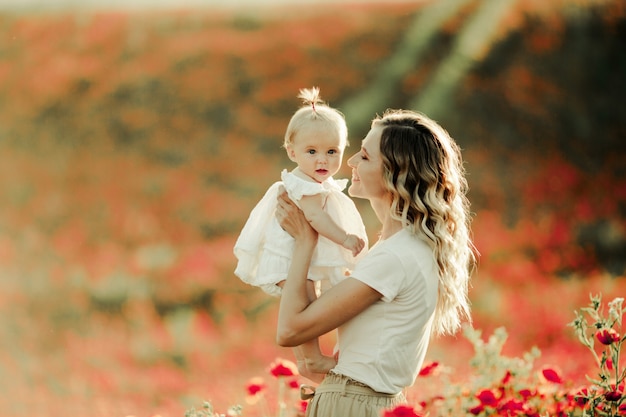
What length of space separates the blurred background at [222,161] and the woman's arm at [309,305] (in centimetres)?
305

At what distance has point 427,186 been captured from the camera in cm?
252

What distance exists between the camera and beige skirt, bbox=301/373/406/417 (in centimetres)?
249

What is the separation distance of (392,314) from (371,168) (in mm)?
446

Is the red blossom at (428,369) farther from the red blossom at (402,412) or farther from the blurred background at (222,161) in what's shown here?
the blurred background at (222,161)

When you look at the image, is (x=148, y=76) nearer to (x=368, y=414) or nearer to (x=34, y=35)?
(x=34, y=35)

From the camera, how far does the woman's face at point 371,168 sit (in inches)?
99.7

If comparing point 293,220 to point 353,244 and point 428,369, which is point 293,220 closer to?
point 353,244

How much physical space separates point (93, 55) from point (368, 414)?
7.68 meters

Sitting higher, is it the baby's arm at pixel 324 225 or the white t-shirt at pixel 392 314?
the baby's arm at pixel 324 225

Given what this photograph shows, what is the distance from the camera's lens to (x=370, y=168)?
254 centimetres

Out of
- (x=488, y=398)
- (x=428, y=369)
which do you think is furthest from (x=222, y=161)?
(x=488, y=398)

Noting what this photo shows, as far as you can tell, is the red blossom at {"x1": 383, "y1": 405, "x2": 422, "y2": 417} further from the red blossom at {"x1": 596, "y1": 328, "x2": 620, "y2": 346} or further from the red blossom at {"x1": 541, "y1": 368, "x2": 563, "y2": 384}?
the red blossom at {"x1": 541, "y1": 368, "x2": 563, "y2": 384}

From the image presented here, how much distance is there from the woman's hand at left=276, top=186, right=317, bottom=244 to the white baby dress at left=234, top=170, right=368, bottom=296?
0.03 m

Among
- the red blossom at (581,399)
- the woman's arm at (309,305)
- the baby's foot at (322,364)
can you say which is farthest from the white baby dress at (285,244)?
the red blossom at (581,399)
